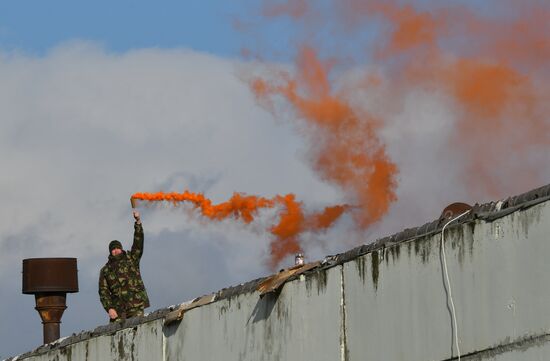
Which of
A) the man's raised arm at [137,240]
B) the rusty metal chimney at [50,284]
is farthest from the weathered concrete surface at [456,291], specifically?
the rusty metal chimney at [50,284]

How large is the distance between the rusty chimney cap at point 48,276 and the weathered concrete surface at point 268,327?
29.8ft

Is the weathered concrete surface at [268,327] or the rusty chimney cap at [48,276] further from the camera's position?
the rusty chimney cap at [48,276]

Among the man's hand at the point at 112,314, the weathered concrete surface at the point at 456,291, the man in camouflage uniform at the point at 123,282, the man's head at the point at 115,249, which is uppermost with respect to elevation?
the man's head at the point at 115,249

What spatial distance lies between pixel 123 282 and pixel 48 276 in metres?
5.69

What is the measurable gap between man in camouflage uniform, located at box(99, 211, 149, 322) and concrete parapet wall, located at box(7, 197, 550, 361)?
3779mm

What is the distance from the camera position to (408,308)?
15258 millimetres

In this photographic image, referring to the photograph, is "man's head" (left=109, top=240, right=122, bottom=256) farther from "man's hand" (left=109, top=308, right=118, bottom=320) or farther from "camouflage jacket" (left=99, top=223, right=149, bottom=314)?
"man's hand" (left=109, top=308, right=118, bottom=320)

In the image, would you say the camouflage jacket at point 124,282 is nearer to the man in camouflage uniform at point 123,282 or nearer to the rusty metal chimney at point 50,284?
the man in camouflage uniform at point 123,282

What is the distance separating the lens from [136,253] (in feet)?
80.1

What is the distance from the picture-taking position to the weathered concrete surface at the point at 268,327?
55.9 ft

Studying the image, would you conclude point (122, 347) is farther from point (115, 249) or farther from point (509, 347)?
point (509, 347)

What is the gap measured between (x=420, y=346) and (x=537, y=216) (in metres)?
2.28

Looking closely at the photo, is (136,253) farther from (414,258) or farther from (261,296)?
(414,258)

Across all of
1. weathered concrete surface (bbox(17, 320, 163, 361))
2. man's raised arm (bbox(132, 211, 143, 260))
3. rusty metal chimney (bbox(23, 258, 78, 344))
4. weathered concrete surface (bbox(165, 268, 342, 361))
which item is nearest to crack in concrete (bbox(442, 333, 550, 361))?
weathered concrete surface (bbox(165, 268, 342, 361))
